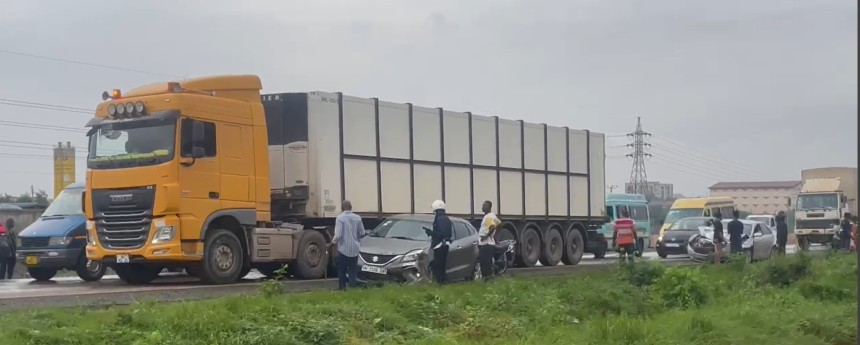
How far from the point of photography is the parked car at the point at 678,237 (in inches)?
1277

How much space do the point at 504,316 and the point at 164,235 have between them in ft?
23.2

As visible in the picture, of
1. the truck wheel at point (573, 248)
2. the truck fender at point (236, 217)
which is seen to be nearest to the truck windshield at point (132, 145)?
the truck fender at point (236, 217)

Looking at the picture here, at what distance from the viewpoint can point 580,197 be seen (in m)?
28.2

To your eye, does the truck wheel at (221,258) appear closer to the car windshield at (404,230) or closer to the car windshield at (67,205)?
the car windshield at (404,230)

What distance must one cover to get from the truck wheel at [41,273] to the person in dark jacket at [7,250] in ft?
7.76

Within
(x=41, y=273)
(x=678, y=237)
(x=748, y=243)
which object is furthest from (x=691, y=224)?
(x=41, y=273)

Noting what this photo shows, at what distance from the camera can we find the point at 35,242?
18.6 meters

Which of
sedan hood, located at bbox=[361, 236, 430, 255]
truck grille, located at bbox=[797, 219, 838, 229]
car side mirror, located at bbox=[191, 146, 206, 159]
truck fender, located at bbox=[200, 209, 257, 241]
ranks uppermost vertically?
car side mirror, located at bbox=[191, 146, 206, 159]

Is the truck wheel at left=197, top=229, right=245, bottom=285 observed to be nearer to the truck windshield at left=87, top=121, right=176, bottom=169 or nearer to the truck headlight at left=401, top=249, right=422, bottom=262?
the truck windshield at left=87, top=121, right=176, bottom=169

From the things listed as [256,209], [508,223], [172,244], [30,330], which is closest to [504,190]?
[508,223]

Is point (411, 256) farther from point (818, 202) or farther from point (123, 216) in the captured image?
point (818, 202)

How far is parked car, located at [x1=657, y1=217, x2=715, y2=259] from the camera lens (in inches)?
1277

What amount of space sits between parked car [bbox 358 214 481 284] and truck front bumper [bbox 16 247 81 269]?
220 inches

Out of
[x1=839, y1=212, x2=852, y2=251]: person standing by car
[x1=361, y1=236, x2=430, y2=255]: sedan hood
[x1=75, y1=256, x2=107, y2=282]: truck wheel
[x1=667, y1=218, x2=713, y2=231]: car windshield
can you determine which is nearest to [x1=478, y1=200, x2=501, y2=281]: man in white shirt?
[x1=361, y1=236, x2=430, y2=255]: sedan hood
